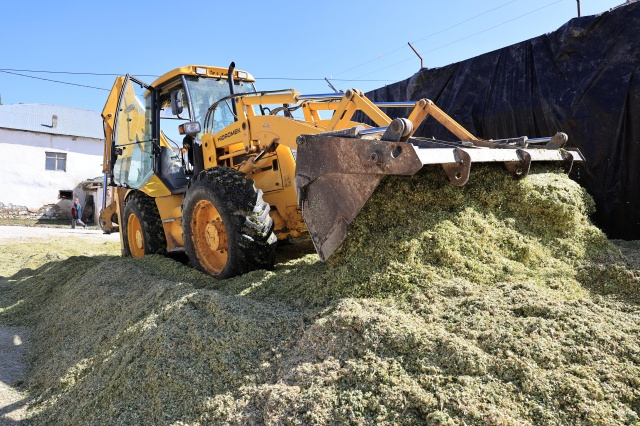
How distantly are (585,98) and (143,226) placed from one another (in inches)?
213

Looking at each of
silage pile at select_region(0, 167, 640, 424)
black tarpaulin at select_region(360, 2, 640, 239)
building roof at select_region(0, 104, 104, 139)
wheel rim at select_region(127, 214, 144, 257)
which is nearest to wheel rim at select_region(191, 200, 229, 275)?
silage pile at select_region(0, 167, 640, 424)

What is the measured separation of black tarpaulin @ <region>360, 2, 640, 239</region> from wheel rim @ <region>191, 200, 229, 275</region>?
3.70 m

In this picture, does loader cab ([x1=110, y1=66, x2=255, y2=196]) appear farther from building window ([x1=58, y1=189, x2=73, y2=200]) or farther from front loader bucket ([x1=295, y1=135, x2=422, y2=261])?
building window ([x1=58, y1=189, x2=73, y2=200])

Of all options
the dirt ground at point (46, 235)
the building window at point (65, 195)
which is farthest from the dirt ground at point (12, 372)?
the building window at point (65, 195)

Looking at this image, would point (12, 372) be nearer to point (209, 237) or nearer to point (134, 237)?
point (209, 237)

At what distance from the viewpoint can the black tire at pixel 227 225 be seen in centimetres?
427

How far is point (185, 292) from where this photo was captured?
3.73 m

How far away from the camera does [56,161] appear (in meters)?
28.3

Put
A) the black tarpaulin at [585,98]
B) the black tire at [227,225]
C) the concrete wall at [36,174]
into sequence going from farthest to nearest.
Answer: the concrete wall at [36,174], the black tarpaulin at [585,98], the black tire at [227,225]

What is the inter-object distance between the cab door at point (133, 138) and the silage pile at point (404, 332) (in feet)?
7.95

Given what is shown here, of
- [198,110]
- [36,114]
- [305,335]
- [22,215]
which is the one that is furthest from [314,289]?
[36,114]

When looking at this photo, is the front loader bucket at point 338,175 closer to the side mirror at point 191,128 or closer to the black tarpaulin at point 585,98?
the side mirror at point 191,128

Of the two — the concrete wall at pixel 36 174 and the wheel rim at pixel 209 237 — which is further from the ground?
the concrete wall at pixel 36 174

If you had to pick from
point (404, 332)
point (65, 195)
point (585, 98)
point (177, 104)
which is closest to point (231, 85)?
point (177, 104)
